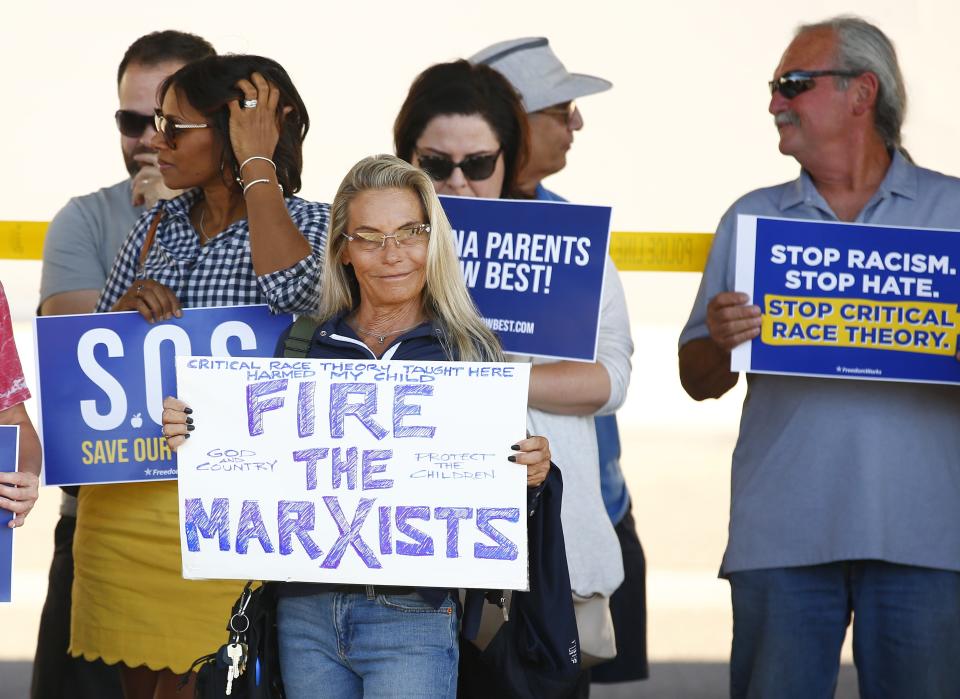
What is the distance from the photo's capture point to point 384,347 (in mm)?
3215

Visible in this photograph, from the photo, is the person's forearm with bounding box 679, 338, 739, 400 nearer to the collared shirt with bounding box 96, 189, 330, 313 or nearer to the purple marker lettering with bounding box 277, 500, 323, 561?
the collared shirt with bounding box 96, 189, 330, 313

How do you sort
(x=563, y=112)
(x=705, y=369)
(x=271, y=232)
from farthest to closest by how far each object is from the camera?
(x=563, y=112), (x=705, y=369), (x=271, y=232)

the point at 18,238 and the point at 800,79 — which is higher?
the point at 800,79

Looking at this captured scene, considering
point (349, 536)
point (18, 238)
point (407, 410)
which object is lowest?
point (349, 536)

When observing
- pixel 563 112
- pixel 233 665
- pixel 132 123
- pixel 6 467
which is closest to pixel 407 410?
pixel 233 665

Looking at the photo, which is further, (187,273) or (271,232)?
(187,273)

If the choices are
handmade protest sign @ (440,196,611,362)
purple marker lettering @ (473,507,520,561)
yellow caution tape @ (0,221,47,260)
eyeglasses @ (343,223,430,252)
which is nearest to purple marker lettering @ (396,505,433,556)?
purple marker lettering @ (473,507,520,561)

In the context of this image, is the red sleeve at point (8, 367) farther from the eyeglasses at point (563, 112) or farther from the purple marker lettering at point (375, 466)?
the eyeglasses at point (563, 112)

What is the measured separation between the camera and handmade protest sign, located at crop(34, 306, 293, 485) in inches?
147

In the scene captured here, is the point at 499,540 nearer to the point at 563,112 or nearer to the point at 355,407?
the point at 355,407

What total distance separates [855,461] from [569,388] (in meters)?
0.77

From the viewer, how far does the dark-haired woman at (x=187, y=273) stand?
3.69 metres

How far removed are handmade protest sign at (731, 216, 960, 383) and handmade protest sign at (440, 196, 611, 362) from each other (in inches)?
15.3

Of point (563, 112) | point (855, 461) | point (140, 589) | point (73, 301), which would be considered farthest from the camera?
point (563, 112)
